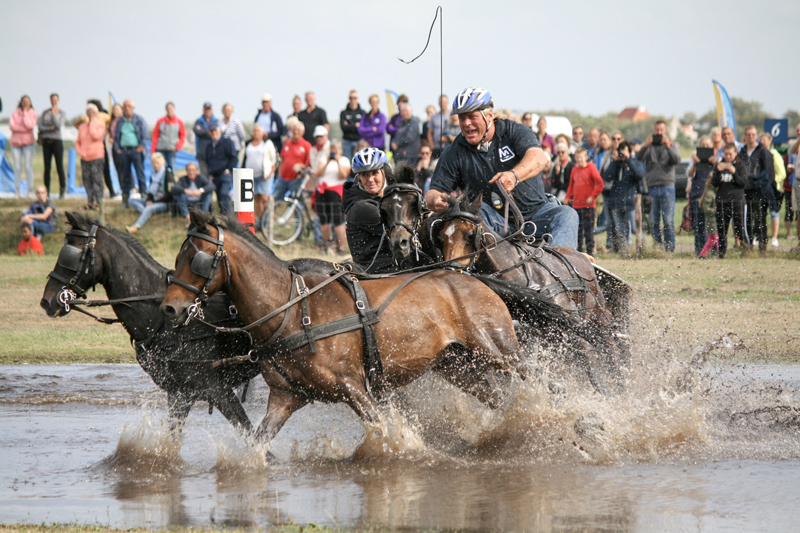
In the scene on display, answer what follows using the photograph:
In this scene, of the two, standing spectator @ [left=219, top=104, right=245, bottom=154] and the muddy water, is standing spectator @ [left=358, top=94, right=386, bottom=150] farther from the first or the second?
the muddy water

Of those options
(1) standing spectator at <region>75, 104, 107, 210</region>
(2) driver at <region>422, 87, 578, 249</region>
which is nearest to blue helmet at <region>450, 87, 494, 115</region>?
(2) driver at <region>422, 87, 578, 249</region>

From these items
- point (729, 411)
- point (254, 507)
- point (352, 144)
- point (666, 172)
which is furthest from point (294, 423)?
point (352, 144)

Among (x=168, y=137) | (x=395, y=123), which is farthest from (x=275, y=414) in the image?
(x=168, y=137)

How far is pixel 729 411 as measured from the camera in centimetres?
726

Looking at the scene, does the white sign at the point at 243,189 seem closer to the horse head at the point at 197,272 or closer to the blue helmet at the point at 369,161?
the blue helmet at the point at 369,161

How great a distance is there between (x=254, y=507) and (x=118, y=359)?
234 inches

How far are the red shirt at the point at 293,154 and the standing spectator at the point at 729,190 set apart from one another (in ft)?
24.6

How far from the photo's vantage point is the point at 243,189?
30.6ft

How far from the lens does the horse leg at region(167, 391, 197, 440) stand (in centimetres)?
629

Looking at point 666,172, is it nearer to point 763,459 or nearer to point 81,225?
point 763,459

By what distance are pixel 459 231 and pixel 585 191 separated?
930 centimetres

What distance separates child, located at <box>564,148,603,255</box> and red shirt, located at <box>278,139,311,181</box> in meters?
5.31

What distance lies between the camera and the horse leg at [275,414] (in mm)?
5734

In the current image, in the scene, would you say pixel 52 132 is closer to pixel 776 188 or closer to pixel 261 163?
pixel 261 163
